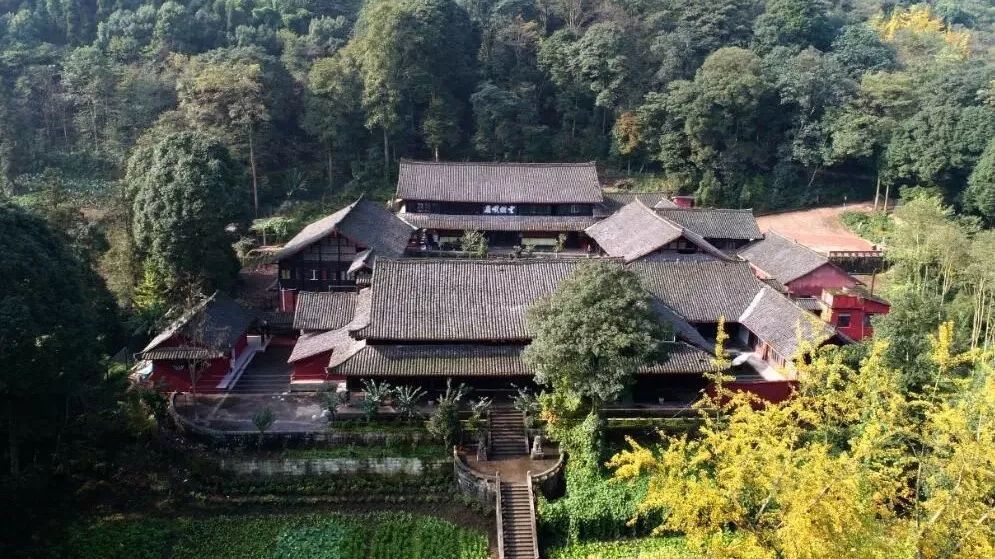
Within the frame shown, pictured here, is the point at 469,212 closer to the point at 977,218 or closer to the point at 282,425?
the point at 282,425

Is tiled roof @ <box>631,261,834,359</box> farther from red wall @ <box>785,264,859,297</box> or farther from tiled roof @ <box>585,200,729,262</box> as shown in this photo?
red wall @ <box>785,264,859,297</box>

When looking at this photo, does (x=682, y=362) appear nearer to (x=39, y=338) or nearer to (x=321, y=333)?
(x=321, y=333)

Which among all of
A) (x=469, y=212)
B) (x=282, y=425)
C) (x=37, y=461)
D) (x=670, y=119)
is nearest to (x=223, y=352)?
(x=282, y=425)

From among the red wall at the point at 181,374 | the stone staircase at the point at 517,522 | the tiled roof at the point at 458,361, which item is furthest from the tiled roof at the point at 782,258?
the red wall at the point at 181,374

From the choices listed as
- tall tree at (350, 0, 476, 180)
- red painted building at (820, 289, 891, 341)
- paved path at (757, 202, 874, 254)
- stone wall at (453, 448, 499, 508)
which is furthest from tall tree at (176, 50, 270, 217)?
paved path at (757, 202, 874, 254)

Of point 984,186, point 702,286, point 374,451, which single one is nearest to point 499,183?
point 702,286
